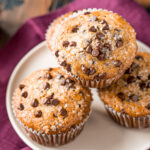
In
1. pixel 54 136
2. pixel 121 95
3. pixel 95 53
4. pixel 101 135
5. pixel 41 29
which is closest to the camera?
pixel 95 53

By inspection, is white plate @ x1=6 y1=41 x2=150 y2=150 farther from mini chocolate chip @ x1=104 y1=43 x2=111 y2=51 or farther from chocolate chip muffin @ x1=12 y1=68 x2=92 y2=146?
mini chocolate chip @ x1=104 y1=43 x2=111 y2=51

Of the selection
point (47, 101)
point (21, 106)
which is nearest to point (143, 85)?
point (47, 101)

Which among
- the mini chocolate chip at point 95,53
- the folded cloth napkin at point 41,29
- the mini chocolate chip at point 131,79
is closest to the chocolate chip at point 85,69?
the mini chocolate chip at point 95,53

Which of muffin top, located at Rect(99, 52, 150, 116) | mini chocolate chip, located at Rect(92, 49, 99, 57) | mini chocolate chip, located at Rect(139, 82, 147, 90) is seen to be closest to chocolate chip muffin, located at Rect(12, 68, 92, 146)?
muffin top, located at Rect(99, 52, 150, 116)

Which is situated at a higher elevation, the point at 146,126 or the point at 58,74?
the point at 58,74

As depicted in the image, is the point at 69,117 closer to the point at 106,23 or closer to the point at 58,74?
the point at 58,74

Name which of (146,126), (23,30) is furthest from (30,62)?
(146,126)

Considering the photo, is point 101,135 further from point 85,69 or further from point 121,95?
point 85,69
